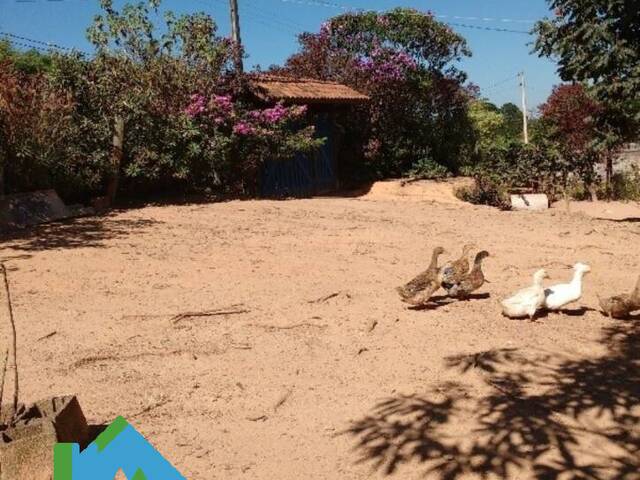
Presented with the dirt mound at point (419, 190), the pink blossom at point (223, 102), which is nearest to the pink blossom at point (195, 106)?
the pink blossom at point (223, 102)

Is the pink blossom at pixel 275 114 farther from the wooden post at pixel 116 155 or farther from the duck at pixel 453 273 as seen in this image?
the duck at pixel 453 273

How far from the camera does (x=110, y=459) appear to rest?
2.56m

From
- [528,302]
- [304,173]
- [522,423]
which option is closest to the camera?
[522,423]

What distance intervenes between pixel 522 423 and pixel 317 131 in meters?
13.6

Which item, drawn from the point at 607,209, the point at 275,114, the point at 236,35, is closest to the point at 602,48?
the point at 607,209

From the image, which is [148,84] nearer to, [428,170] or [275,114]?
[275,114]

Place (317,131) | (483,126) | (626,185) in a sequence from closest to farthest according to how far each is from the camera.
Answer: (626,185)
(317,131)
(483,126)

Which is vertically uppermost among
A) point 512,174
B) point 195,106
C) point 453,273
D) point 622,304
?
point 195,106

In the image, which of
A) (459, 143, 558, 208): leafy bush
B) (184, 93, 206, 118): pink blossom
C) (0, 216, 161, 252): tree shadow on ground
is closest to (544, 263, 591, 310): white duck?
(0, 216, 161, 252): tree shadow on ground

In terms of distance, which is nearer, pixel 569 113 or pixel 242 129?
pixel 242 129

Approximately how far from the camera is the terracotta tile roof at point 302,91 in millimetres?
14836

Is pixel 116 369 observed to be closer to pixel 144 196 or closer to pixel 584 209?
pixel 144 196

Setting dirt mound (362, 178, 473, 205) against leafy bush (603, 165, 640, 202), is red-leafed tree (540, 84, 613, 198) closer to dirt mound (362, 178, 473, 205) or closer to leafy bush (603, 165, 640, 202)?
leafy bush (603, 165, 640, 202)

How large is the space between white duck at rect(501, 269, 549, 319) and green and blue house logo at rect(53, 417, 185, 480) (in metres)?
3.94
